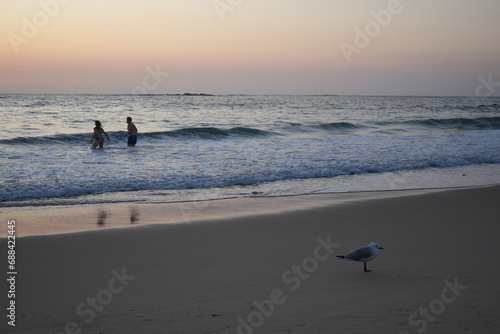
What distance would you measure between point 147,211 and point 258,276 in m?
4.08

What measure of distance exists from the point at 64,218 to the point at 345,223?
4789 mm

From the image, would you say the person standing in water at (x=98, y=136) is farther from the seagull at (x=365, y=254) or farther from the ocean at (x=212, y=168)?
the seagull at (x=365, y=254)

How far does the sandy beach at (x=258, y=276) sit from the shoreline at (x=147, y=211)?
4.1 inches

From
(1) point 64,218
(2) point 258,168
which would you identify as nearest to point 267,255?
(1) point 64,218

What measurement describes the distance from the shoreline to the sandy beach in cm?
10

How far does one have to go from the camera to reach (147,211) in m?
8.58

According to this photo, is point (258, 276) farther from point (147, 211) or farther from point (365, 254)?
point (147, 211)

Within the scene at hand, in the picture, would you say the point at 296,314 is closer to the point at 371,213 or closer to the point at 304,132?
the point at 371,213

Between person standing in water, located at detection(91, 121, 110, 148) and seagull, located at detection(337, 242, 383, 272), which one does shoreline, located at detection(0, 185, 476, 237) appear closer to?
seagull, located at detection(337, 242, 383, 272)

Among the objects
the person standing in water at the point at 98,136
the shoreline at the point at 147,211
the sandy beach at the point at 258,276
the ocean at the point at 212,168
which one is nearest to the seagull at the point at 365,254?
the sandy beach at the point at 258,276

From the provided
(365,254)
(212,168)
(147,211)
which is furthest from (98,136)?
(365,254)

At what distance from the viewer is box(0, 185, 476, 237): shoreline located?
291 inches

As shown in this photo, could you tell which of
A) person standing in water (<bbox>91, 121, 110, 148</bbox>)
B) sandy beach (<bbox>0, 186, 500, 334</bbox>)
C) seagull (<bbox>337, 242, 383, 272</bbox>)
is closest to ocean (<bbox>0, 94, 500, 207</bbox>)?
person standing in water (<bbox>91, 121, 110, 148</bbox>)

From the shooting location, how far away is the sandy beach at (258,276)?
13.0ft
